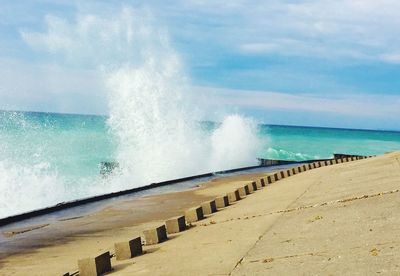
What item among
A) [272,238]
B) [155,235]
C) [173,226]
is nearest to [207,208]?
[173,226]

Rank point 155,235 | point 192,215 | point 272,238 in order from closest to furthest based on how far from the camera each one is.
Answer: point 272,238 → point 155,235 → point 192,215

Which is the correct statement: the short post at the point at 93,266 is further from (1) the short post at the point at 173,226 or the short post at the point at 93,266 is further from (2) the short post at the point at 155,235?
(1) the short post at the point at 173,226

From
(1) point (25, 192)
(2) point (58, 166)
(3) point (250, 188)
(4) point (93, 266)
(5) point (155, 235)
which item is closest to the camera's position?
(4) point (93, 266)

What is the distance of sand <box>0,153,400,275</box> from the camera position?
5139 mm

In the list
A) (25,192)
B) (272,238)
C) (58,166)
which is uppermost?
(58,166)

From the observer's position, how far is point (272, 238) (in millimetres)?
6523

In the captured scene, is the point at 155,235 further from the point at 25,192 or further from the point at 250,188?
the point at 25,192

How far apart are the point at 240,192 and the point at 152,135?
2834 cm

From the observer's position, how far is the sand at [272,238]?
514 cm

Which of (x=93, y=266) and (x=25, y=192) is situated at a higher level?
(x=25, y=192)

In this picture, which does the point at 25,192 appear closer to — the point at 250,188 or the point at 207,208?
the point at 250,188

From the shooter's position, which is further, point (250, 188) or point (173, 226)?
point (250, 188)

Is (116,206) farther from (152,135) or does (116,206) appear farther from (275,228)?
(152,135)

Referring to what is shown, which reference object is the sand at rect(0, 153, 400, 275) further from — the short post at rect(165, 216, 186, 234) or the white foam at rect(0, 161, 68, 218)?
the white foam at rect(0, 161, 68, 218)
